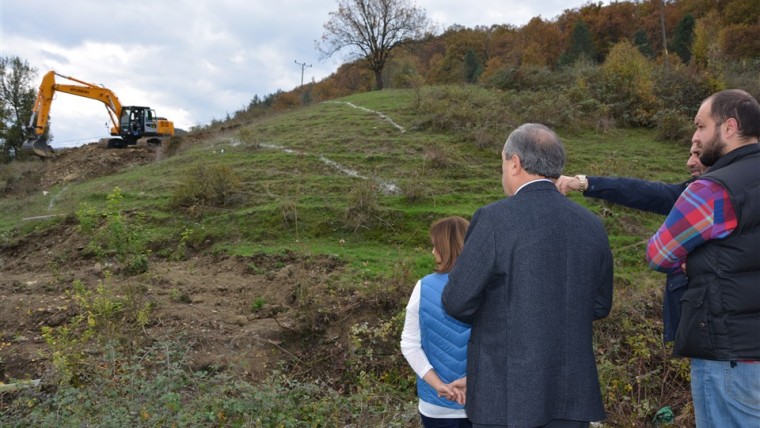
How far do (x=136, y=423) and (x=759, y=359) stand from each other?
3.63m

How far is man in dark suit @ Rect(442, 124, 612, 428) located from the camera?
2.14 m

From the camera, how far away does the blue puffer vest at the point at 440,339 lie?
2.69 meters

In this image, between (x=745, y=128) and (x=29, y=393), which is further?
(x=29, y=393)

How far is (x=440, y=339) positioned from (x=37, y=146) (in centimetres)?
2331

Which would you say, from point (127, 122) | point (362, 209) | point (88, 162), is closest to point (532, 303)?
point (362, 209)

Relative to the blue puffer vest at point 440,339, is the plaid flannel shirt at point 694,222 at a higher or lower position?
higher

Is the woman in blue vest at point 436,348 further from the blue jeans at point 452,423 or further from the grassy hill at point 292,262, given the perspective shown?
the grassy hill at point 292,262

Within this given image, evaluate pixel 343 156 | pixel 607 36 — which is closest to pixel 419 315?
pixel 343 156

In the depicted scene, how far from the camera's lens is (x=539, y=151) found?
2.31 meters

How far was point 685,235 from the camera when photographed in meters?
2.41

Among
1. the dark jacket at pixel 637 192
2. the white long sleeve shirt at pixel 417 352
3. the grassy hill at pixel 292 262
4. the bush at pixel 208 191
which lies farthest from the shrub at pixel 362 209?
the white long sleeve shirt at pixel 417 352

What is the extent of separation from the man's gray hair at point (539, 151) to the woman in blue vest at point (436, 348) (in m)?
0.69

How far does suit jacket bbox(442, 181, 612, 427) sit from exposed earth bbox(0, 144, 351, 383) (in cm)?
318

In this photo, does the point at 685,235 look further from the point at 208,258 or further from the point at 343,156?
the point at 343,156
